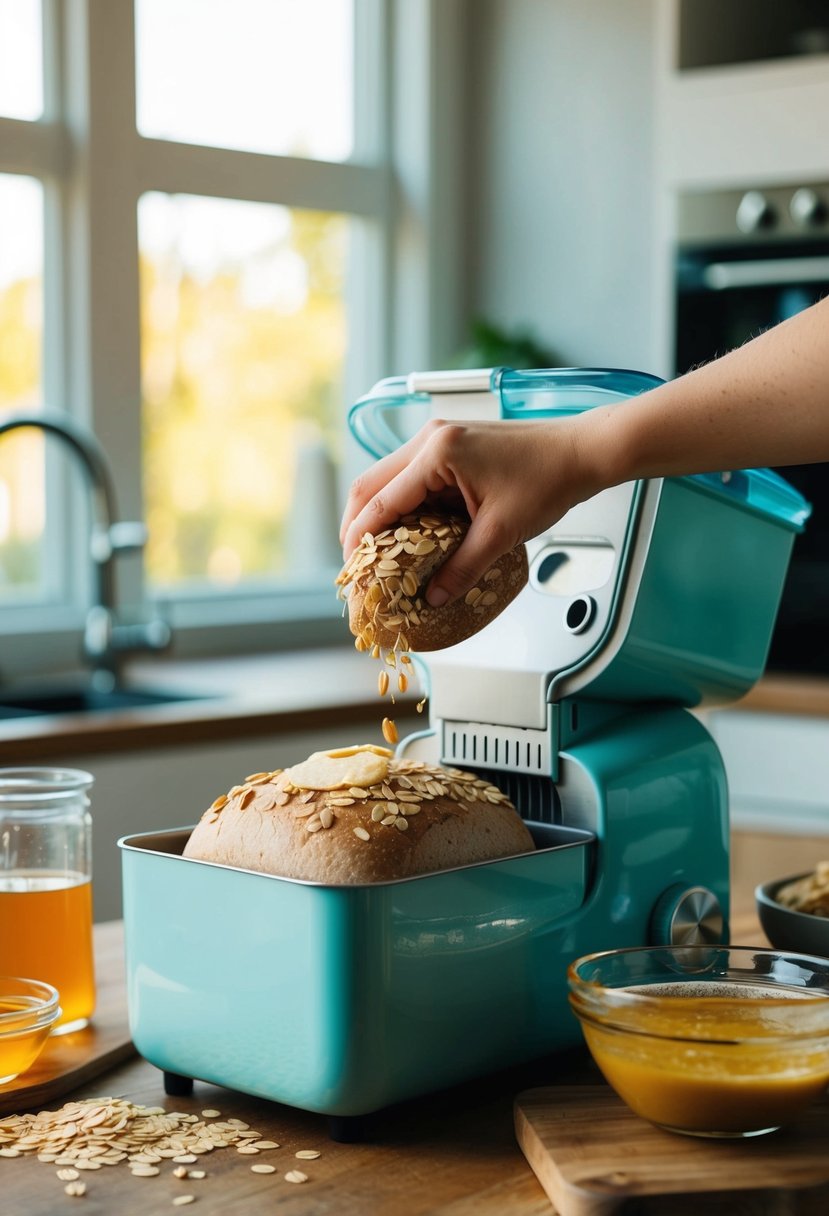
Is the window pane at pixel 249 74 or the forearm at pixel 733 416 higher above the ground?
the window pane at pixel 249 74

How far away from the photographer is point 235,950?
35.9 inches

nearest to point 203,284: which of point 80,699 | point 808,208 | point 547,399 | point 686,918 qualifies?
point 80,699

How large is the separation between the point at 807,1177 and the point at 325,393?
9.55ft

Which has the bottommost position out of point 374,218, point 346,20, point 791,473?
point 791,473

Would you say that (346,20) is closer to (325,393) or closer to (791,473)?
(325,393)

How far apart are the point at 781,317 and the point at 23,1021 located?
2271 mm

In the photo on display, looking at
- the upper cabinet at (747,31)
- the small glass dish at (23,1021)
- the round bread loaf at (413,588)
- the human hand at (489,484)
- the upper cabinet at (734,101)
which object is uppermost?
the upper cabinet at (747,31)

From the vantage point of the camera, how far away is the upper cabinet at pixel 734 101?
2822mm

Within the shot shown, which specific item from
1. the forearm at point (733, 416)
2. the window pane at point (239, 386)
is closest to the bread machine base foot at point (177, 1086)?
the forearm at point (733, 416)

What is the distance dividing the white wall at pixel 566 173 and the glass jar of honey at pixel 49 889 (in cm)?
231

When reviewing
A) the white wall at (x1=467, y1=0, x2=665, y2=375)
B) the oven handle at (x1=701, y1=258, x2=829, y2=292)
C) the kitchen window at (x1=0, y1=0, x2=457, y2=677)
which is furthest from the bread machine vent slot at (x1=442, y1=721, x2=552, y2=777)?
the white wall at (x1=467, y1=0, x2=665, y2=375)

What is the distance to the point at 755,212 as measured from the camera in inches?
114

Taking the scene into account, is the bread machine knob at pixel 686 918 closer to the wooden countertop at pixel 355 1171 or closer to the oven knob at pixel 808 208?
the wooden countertop at pixel 355 1171

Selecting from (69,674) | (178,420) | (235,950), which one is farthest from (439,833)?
(178,420)
